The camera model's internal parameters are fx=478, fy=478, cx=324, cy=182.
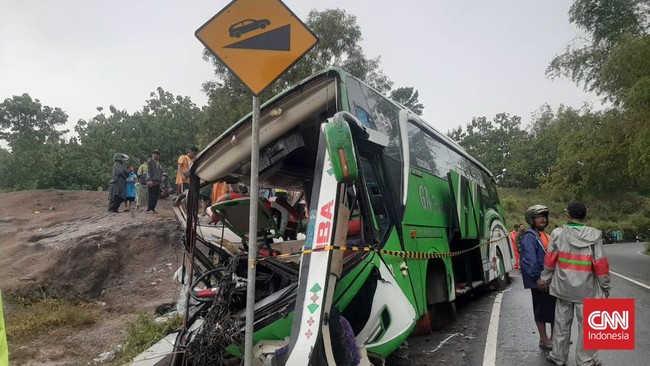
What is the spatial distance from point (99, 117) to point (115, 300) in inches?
1168

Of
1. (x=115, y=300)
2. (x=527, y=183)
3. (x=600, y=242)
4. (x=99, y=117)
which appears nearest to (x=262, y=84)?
(x=600, y=242)

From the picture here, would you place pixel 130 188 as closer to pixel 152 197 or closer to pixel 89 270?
pixel 152 197

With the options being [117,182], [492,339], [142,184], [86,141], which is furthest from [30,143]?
[492,339]

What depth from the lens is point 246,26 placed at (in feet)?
10.2

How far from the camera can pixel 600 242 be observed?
14.5 feet

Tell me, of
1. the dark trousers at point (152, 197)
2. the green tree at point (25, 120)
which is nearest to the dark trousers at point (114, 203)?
the dark trousers at point (152, 197)

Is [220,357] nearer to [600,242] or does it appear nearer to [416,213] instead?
[416,213]

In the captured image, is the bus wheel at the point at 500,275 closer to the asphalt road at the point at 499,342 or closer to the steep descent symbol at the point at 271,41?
the asphalt road at the point at 499,342

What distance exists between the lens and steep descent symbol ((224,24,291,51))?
3086 mm

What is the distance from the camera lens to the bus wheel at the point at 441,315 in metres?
6.53

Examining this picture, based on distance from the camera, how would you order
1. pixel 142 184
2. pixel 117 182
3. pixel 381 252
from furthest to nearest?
pixel 142 184 < pixel 117 182 < pixel 381 252

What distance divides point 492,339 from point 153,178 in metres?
9.10

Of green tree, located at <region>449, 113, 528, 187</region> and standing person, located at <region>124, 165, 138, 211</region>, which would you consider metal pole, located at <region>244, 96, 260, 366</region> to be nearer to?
standing person, located at <region>124, 165, 138, 211</region>

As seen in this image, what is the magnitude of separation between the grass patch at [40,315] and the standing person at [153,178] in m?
4.75
